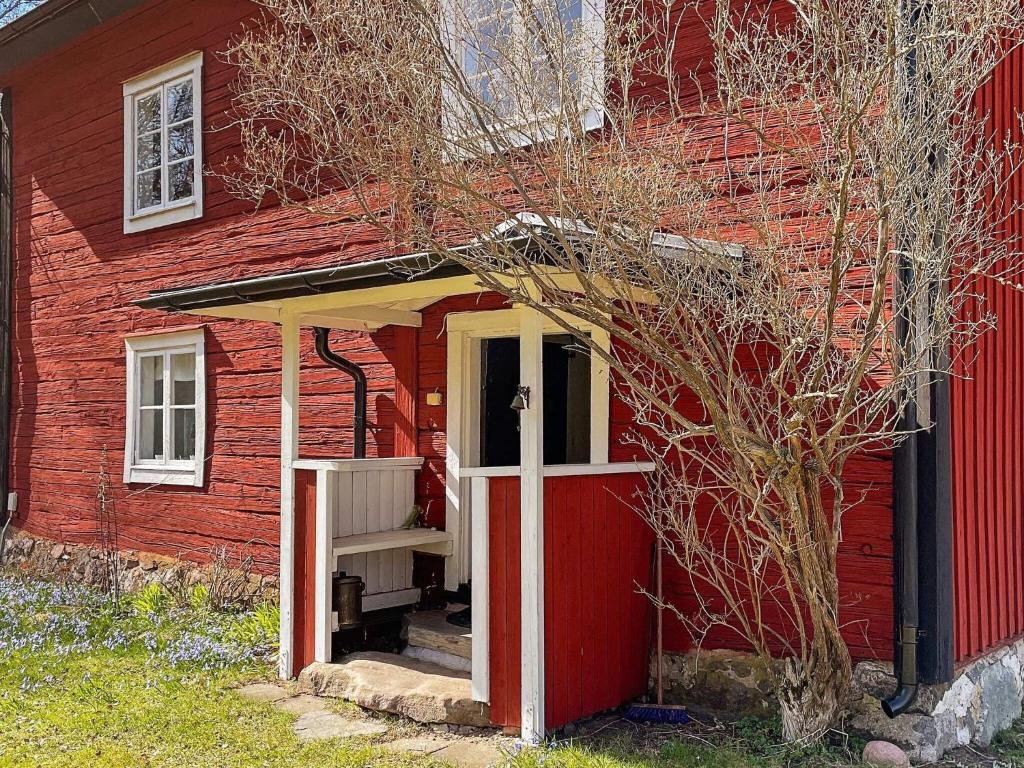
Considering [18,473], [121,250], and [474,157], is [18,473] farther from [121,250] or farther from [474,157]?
[474,157]

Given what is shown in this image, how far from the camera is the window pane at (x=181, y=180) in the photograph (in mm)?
8969

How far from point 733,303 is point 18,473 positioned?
9308 millimetres

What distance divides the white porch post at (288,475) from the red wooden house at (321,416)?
0.02 m

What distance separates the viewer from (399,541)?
20.8 ft

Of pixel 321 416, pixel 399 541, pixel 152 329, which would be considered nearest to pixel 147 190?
pixel 152 329

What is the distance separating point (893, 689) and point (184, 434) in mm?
6652

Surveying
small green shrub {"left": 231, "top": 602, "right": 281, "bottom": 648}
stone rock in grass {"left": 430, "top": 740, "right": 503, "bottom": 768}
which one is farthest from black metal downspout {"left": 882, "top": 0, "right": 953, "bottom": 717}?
small green shrub {"left": 231, "top": 602, "right": 281, "bottom": 648}

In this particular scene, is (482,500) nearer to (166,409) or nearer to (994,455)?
(994,455)

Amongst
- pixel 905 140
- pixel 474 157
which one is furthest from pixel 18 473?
pixel 905 140

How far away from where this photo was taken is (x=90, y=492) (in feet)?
31.8

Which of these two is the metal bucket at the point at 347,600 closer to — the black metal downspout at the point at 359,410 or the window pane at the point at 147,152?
the black metal downspout at the point at 359,410

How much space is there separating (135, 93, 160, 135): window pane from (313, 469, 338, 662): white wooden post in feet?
16.7

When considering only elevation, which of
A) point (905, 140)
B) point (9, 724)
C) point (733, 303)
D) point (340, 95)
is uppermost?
point (340, 95)

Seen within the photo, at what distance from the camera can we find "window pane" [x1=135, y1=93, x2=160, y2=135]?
934 cm
